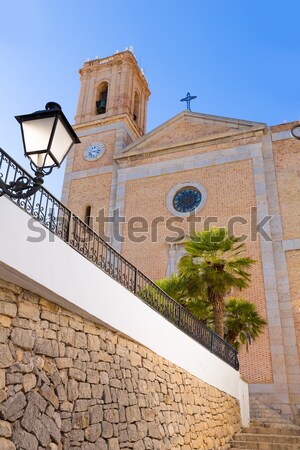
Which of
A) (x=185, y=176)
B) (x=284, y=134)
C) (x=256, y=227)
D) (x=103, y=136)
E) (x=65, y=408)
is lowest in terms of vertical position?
(x=65, y=408)

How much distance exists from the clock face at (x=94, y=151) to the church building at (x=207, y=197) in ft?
0.20

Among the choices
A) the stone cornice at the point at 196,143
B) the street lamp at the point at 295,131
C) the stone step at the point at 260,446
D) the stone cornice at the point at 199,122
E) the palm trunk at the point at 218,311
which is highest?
the stone cornice at the point at 199,122

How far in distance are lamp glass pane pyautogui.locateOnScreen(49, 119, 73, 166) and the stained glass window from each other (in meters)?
13.4

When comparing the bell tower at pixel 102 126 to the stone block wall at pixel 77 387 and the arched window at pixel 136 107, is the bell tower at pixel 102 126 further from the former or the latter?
the stone block wall at pixel 77 387

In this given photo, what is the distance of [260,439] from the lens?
9234 millimetres

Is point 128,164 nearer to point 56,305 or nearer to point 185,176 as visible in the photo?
point 185,176

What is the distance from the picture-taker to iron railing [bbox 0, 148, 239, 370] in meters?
4.95

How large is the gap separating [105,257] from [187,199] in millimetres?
11077

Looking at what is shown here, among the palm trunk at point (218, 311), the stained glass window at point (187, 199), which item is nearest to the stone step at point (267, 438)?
the palm trunk at point (218, 311)

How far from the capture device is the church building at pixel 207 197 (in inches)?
530

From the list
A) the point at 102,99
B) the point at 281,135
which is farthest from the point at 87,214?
the point at 281,135

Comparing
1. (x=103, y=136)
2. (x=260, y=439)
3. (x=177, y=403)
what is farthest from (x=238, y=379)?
(x=103, y=136)

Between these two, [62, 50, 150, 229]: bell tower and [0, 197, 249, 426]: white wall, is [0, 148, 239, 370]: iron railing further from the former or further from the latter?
[62, 50, 150, 229]: bell tower

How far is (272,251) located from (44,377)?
11.7 meters
